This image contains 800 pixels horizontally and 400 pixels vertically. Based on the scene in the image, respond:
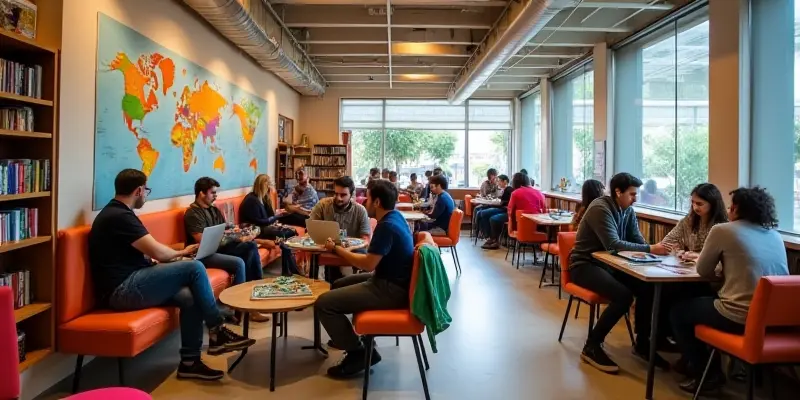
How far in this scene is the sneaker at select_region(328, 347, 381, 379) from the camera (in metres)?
3.28

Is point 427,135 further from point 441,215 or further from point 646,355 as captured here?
point 646,355

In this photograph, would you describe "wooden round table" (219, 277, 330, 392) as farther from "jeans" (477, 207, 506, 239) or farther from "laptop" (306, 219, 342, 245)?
"jeans" (477, 207, 506, 239)

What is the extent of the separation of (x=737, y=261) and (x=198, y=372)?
11.1ft

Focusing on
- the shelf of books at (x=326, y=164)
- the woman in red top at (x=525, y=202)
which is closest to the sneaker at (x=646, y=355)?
the woman in red top at (x=525, y=202)

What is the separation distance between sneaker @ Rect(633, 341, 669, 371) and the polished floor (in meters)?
0.07

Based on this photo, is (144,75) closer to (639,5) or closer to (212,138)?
(212,138)

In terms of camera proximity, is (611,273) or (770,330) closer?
(770,330)

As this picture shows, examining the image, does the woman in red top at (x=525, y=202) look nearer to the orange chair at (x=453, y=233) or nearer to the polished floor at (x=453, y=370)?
the orange chair at (x=453, y=233)

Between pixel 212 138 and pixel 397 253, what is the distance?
150 inches

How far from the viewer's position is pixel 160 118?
4.63 metres

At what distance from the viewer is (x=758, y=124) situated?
176 inches

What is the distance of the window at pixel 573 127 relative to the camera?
8359mm

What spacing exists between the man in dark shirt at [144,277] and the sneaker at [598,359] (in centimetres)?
244

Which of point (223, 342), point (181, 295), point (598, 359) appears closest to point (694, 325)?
point (598, 359)
